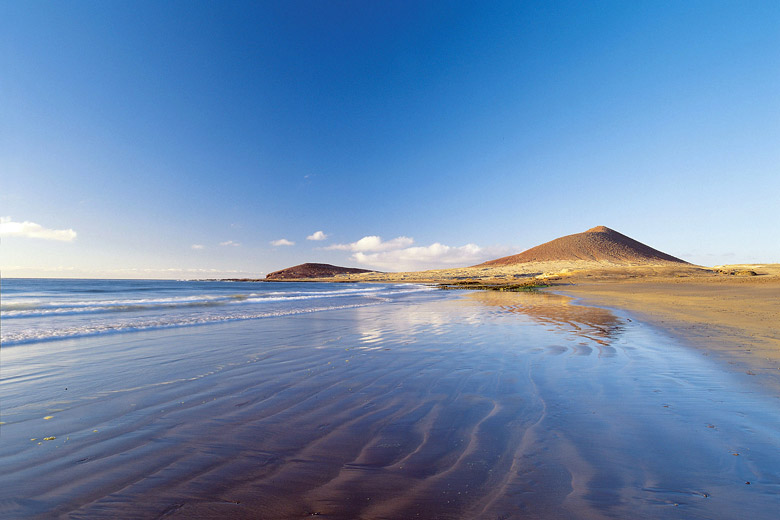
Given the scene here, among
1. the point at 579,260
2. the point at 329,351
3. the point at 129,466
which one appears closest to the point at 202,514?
the point at 129,466

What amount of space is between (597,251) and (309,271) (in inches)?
4813

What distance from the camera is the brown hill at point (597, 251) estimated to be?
312ft

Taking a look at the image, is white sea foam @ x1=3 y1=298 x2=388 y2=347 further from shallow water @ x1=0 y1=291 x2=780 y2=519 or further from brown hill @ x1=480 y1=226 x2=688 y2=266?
brown hill @ x1=480 y1=226 x2=688 y2=266

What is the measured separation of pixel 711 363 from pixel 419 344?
6196 mm

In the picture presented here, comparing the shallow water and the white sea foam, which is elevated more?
the white sea foam

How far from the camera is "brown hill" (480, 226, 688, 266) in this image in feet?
312

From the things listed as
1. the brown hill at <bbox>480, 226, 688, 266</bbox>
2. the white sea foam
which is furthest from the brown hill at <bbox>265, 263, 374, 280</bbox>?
the white sea foam

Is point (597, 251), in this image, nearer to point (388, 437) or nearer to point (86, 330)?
point (388, 437)

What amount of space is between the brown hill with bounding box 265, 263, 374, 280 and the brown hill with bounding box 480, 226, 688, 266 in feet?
266

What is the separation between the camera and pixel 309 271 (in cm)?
16300

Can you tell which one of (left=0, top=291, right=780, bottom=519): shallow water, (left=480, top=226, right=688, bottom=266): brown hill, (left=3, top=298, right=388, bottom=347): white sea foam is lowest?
(left=0, top=291, right=780, bottom=519): shallow water

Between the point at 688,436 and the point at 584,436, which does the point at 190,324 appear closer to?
the point at 584,436

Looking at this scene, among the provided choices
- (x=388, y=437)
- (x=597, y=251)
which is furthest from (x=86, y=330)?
(x=597, y=251)

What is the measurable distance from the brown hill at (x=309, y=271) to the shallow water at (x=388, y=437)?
15376 centimetres
